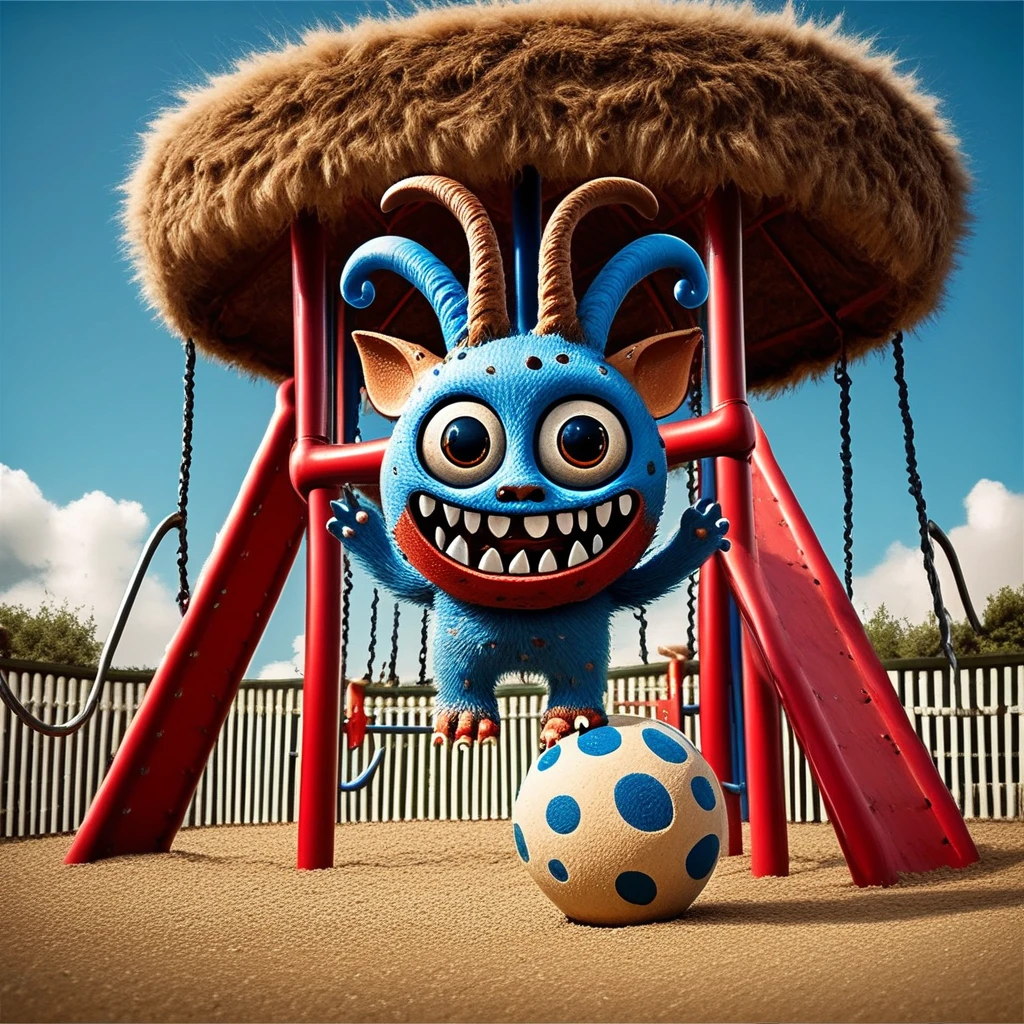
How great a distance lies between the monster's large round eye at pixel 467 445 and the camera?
3.64 meters

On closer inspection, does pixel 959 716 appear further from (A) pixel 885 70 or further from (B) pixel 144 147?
(B) pixel 144 147

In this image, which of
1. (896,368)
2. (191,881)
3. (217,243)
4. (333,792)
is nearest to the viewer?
(191,881)

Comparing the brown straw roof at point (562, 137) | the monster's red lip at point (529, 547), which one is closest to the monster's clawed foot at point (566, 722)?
the monster's red lip at point (529, 547)

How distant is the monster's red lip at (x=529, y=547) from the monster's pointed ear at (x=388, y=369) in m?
0.59

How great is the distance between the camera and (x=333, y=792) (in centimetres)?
548

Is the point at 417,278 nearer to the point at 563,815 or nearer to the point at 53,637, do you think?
the point at 563,815

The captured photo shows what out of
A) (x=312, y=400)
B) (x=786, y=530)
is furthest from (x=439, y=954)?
(x=786, y=530)

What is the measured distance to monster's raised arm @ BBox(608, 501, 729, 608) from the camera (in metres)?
3.96

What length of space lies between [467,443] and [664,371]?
3.02 ft

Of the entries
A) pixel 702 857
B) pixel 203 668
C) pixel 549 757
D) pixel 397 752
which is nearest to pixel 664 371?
pixel 549 757

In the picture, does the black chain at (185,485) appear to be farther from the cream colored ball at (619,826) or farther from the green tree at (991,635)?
the green tree at (991,635)

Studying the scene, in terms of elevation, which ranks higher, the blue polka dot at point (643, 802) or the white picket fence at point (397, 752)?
the blue polka dot at point (643, 802)

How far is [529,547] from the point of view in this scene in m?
3.65

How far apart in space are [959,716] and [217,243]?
738 centimetres
